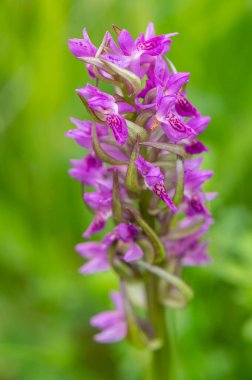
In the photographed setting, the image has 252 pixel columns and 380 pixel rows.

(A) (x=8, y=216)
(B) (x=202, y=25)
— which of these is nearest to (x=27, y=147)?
(A) (x=8, y=216)

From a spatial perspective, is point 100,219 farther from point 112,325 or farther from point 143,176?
point 112,325

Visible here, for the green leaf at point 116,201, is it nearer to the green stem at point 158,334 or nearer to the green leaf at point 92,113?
the green leaf at point 92,113

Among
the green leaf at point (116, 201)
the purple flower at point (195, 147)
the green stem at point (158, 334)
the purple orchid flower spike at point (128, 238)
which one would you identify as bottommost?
the green stem at point (158, 334)

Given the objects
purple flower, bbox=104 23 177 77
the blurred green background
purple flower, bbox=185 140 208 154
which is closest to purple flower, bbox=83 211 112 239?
purple flower, bbox=185 140 208 154

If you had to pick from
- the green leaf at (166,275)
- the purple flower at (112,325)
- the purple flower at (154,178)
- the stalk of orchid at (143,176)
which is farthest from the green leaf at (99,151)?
the purple flower at (112,325)

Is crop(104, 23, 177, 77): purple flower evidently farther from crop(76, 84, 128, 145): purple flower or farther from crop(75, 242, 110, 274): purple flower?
crop(75, 242, 110, 274): purple flower
